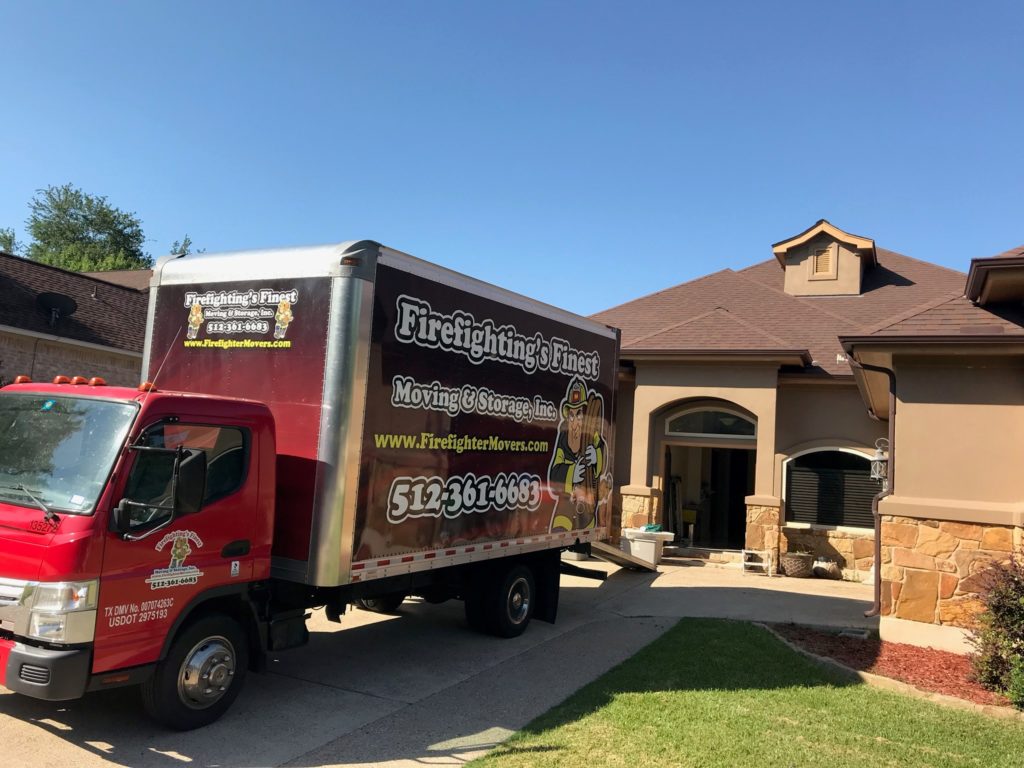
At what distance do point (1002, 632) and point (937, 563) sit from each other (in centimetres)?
205

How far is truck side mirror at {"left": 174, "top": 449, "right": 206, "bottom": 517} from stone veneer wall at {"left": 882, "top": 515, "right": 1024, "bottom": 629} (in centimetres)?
775

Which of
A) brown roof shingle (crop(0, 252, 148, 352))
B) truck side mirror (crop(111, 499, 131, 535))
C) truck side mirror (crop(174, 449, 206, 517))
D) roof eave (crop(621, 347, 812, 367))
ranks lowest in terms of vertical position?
truck side mirror (crop(111, 499, 131, 535))

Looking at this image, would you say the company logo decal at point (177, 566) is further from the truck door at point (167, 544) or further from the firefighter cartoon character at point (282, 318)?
the firefighter cartoon character at point (282, 318)

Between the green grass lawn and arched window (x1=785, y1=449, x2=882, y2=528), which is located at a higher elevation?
arched window (x1=785, y1=449, x2=882, y2=528)

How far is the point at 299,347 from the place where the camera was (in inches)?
248

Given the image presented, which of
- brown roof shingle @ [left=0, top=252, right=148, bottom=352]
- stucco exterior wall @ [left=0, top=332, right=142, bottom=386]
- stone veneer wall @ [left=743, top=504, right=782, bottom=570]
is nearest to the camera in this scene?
stone veneer wall @ [left=743, top=504, right=782, bottom=570]

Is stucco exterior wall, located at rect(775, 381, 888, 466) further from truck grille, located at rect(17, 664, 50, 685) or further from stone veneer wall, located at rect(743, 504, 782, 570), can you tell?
truck grille, located at rect(17, 664, 50, 685)

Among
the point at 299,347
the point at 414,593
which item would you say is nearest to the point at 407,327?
the point at 299,347

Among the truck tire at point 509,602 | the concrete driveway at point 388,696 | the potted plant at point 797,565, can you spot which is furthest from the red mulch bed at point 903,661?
the potted plant at point 797,565

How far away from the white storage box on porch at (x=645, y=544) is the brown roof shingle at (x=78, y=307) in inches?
489

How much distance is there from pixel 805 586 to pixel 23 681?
458 inches

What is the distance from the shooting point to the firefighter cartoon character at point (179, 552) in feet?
17.3

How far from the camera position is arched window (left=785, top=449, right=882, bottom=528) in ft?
48.4

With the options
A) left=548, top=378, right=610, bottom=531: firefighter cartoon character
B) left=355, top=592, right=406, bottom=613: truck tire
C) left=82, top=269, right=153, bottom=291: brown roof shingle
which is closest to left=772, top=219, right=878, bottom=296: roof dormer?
left=548, top=378, right=610, bottom=531: firefighter cartoon character
